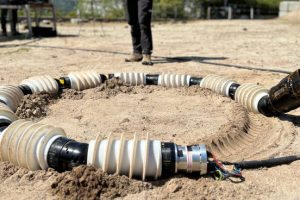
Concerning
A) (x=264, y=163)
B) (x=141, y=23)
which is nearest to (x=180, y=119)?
(x=264, y=163)

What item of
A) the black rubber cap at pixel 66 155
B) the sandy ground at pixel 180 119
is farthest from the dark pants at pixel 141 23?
the black rubber cap at pixel 66 155

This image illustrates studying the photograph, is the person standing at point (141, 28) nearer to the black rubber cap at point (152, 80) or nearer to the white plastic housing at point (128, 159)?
the black rubber cap at point (152, 80)

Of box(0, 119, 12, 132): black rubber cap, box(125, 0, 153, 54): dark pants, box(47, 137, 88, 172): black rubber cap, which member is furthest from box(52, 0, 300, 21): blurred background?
box(47, 137, 88, 172): black rubber cap

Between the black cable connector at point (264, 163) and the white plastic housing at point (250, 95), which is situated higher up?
the white plastic housing at point (250, 95)

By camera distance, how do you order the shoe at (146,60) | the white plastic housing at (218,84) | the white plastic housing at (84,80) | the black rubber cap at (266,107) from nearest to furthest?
the black rubber cap at (266,107)
the white plastic housing at (218,84)
the white plastic housing at (84,80)
the shoe at (146,60)

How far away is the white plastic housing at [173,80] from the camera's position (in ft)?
16.4

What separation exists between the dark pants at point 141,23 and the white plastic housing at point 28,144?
154 inches

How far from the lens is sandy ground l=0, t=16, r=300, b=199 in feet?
8.16

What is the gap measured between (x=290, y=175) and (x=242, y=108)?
1.49m

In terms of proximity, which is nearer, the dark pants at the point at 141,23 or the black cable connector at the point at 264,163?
the black cable connector at the point at 264,163

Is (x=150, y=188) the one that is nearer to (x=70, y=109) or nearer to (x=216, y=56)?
(x=70, y=109)

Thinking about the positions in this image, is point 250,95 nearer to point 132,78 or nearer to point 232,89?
point 232,89

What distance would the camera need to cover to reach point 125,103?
432 cm

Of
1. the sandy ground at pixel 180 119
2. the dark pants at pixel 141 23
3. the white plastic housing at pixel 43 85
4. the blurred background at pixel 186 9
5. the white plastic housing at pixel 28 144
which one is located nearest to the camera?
the sandy ground at pixel 180 119
